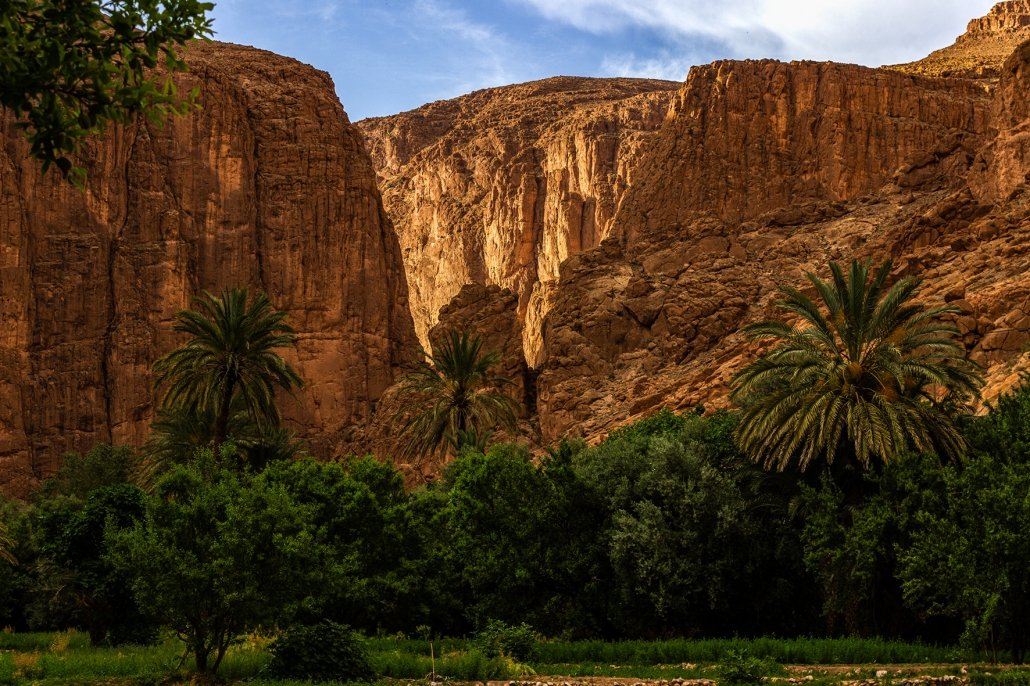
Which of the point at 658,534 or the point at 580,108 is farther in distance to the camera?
the point at 580,108

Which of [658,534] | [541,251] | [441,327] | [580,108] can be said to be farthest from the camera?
[580,108]

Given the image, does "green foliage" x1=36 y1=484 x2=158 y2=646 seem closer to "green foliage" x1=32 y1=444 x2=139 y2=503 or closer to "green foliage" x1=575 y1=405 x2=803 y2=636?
"green foliage" x1=575 y1=405 x2=803 y2=636

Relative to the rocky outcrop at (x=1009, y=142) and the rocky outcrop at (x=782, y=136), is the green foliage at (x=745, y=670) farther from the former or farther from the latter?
the rocky outcrop at (x=782, y=136)

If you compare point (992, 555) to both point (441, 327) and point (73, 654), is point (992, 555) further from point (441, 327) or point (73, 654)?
point (441, 327)

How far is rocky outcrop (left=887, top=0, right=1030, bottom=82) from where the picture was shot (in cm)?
9994

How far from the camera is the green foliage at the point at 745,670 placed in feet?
74.8

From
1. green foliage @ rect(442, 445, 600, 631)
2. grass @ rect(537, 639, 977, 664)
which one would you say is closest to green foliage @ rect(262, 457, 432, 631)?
green foliage @ rect(442, 445, 600, 631)

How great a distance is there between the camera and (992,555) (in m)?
24.8

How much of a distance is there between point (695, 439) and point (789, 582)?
17.0 feet

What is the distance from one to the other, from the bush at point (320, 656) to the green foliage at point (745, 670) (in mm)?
6934

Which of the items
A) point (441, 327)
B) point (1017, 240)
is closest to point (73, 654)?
point (1017, 240)

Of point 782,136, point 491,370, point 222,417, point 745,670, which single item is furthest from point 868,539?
point 782,136

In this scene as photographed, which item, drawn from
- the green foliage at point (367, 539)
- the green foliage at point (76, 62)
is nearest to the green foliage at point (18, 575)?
the green foliage at point (367, 539)

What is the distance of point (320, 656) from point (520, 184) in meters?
106
